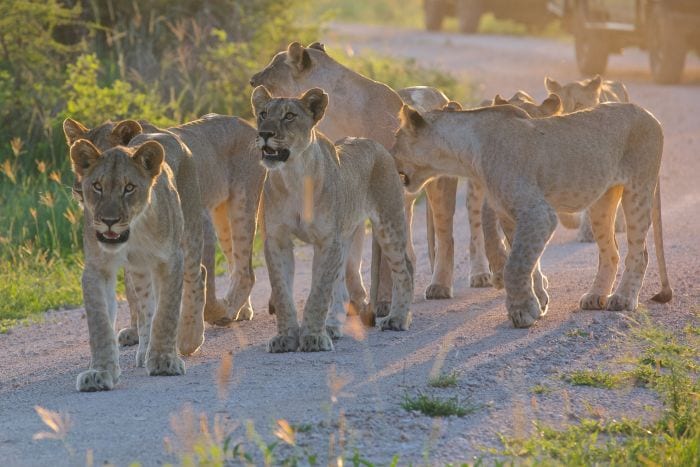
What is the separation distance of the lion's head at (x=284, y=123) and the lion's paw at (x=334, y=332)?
3.27 ft

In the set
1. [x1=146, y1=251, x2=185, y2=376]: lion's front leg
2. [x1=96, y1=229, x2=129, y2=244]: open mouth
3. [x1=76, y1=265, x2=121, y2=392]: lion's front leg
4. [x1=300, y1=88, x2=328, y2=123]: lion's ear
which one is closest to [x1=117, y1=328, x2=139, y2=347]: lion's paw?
[x1=146, y1=251, x2=185, y2=376]: lion's front leg

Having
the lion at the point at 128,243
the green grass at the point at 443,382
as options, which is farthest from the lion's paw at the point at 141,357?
the green grass at the point at 443,382

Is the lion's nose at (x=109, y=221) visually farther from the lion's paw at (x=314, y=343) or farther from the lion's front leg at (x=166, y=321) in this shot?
the lion's paw at (x=314, y=343)

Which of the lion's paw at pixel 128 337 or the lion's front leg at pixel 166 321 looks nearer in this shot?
the lion's front leg at pixel 166 321

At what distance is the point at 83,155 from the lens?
6273 mm

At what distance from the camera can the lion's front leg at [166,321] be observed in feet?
21.5

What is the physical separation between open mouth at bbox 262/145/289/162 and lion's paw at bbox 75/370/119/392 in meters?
1.31

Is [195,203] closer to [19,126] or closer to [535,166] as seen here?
[535,166]

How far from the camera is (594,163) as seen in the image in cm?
801

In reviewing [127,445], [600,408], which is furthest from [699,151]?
[127,445]

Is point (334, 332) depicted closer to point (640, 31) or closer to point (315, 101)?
point (315, 101)

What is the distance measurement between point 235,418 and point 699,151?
10067 mm

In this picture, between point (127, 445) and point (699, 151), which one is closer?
point (127, 445)

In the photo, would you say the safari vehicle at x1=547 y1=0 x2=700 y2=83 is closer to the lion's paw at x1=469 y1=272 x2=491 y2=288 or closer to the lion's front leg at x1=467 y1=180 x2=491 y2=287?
the lion's front leg at x1=467 y1=180 x2=491 y2=287
